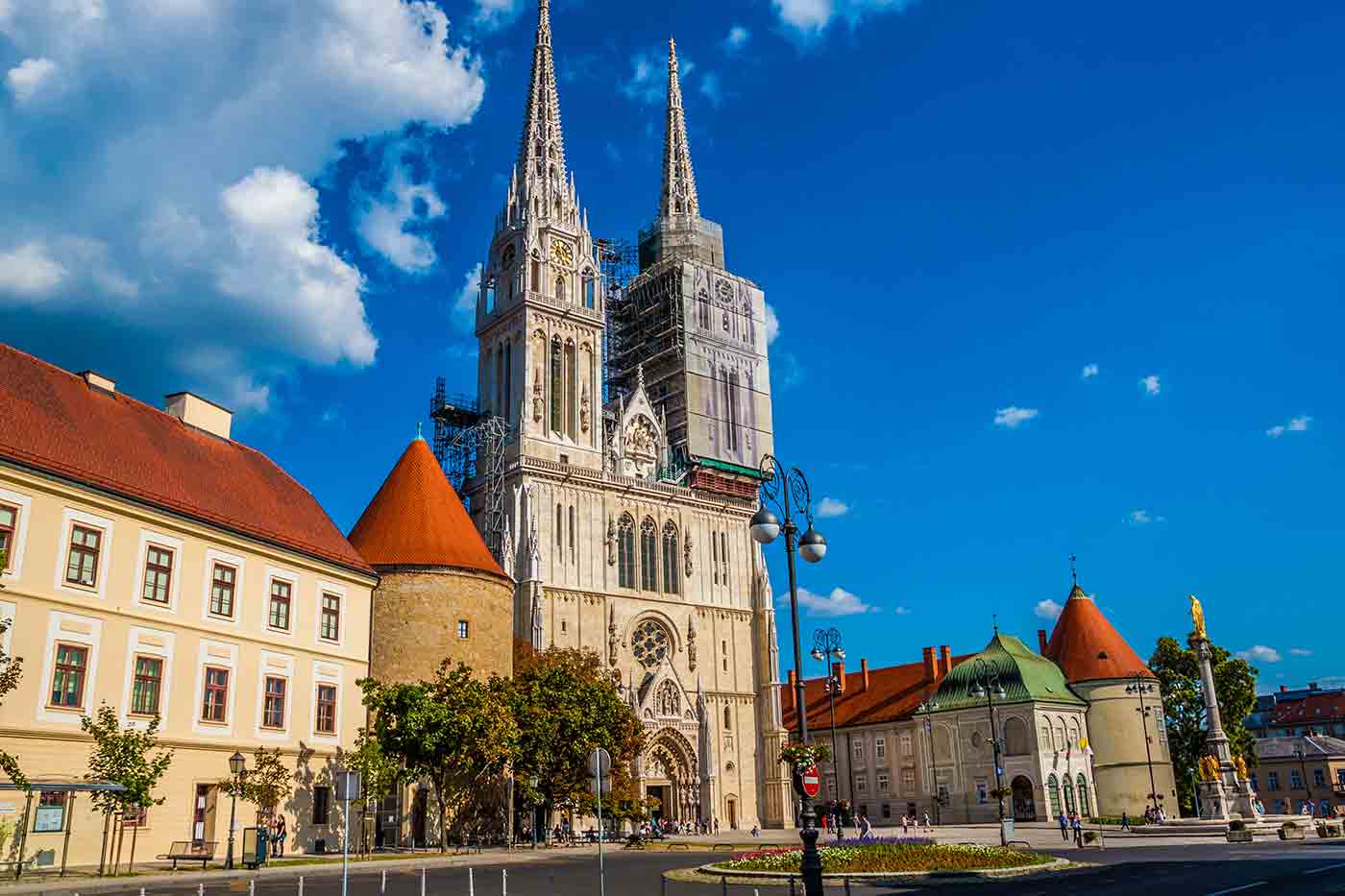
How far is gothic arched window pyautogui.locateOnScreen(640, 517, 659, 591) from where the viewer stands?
6122 cm

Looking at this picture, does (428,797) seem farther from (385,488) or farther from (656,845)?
(385,488)

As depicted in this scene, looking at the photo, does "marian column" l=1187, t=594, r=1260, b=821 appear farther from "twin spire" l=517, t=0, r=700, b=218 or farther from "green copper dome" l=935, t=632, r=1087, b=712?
"twin spire" l=517, t=0, r=700, b=218

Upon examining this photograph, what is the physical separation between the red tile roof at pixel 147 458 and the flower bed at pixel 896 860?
55.4 feet

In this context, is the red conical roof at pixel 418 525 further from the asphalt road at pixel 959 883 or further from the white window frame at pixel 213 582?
the asphalt road at pixel 959 883

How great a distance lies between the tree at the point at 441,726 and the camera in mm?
32750

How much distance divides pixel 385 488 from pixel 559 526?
50.0ft

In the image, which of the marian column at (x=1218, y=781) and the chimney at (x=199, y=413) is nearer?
the chimney at (x=199, y=413)

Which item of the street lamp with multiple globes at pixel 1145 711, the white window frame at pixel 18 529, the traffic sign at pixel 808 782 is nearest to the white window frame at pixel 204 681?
the white window frame at pixel 18 529

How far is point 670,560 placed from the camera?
62.8 m

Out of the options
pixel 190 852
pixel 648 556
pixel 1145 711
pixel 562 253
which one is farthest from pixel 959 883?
pixel 562 253

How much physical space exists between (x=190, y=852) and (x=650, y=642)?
113 ft

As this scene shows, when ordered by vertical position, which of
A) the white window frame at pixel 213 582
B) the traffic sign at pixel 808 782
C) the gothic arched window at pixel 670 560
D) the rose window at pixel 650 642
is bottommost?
the traffic sign at pixel 808 782

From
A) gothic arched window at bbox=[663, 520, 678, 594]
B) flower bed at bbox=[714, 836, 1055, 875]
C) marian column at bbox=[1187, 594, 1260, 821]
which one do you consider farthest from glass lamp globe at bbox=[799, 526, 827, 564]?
gothic arched window at bbox=[663, 520, 678, 594]

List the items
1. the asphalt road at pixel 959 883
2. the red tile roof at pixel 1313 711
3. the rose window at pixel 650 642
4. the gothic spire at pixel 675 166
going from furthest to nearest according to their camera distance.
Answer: the red tile roof at pixel 1313 711 < the gothic spire at pixel 675 166 < the rose window at pixel 650 642 < the asphalt road at pixel 959 883
